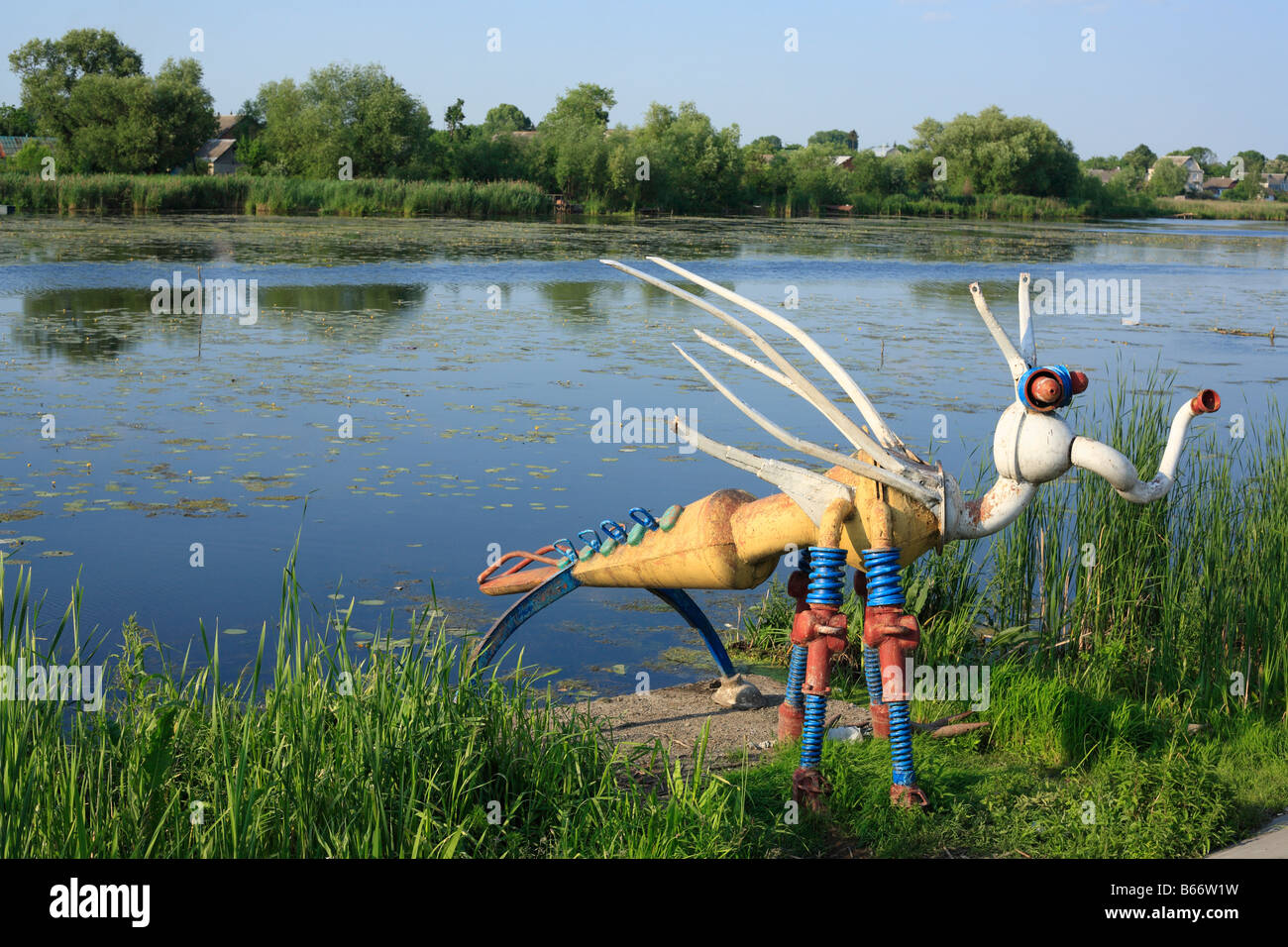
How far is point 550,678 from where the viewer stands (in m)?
5.71

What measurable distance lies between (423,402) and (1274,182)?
475 ft

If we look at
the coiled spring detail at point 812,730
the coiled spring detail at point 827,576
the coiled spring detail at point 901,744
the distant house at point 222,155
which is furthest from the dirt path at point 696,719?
the distant house at point 222,155

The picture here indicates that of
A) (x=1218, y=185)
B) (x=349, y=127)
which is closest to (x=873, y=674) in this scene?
(x=349, y=127)

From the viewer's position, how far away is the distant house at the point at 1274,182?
397 ft

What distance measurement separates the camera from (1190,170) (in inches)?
4653

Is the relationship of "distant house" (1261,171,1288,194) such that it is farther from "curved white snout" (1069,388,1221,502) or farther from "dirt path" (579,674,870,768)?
"curved white snout" (1069,388,1221,502)

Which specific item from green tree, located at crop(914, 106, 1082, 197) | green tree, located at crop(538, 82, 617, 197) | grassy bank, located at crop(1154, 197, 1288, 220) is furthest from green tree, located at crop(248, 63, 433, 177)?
grassy bank, located at crop(1154, 197, 1288, 220)

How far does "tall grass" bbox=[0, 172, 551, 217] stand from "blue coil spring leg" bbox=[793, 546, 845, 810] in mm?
39505

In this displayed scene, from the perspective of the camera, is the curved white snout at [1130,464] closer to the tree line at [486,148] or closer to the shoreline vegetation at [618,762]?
the shoreline vegetation at [618,762]

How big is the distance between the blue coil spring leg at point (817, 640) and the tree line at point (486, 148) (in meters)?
43.3
